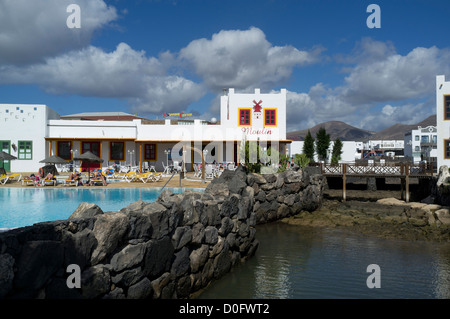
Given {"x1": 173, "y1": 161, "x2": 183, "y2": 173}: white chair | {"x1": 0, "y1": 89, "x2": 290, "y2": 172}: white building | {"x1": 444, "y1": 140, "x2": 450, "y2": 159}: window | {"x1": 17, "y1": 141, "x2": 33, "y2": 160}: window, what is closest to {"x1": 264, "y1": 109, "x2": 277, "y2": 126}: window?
{"x1": 0, "y1": 89, "x2": 290, "y2": 172}: white building

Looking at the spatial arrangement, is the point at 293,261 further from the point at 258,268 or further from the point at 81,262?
the point at 81,262

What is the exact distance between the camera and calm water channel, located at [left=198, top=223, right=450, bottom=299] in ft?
23.2

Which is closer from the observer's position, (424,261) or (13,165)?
(424,261)

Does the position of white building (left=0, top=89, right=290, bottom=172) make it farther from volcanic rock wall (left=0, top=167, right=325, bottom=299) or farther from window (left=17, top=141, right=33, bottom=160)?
volcanic rock wall (left=0, top=167, right=325, bottom=299)

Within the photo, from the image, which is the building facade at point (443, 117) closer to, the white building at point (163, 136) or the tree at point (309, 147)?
the white building at point (163, 136)

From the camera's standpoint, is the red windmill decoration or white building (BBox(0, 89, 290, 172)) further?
the red windmill decoration

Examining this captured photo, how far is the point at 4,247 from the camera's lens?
136 inches

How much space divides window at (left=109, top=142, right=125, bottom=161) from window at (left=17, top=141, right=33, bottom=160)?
5705 mm

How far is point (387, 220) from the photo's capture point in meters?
15.4

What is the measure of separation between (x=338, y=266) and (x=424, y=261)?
9.03ft

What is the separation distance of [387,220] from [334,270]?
26.9 feet

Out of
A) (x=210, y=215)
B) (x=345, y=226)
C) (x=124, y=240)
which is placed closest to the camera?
(x=124, y=240)

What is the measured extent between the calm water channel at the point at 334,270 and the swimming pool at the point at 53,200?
19.0ft
